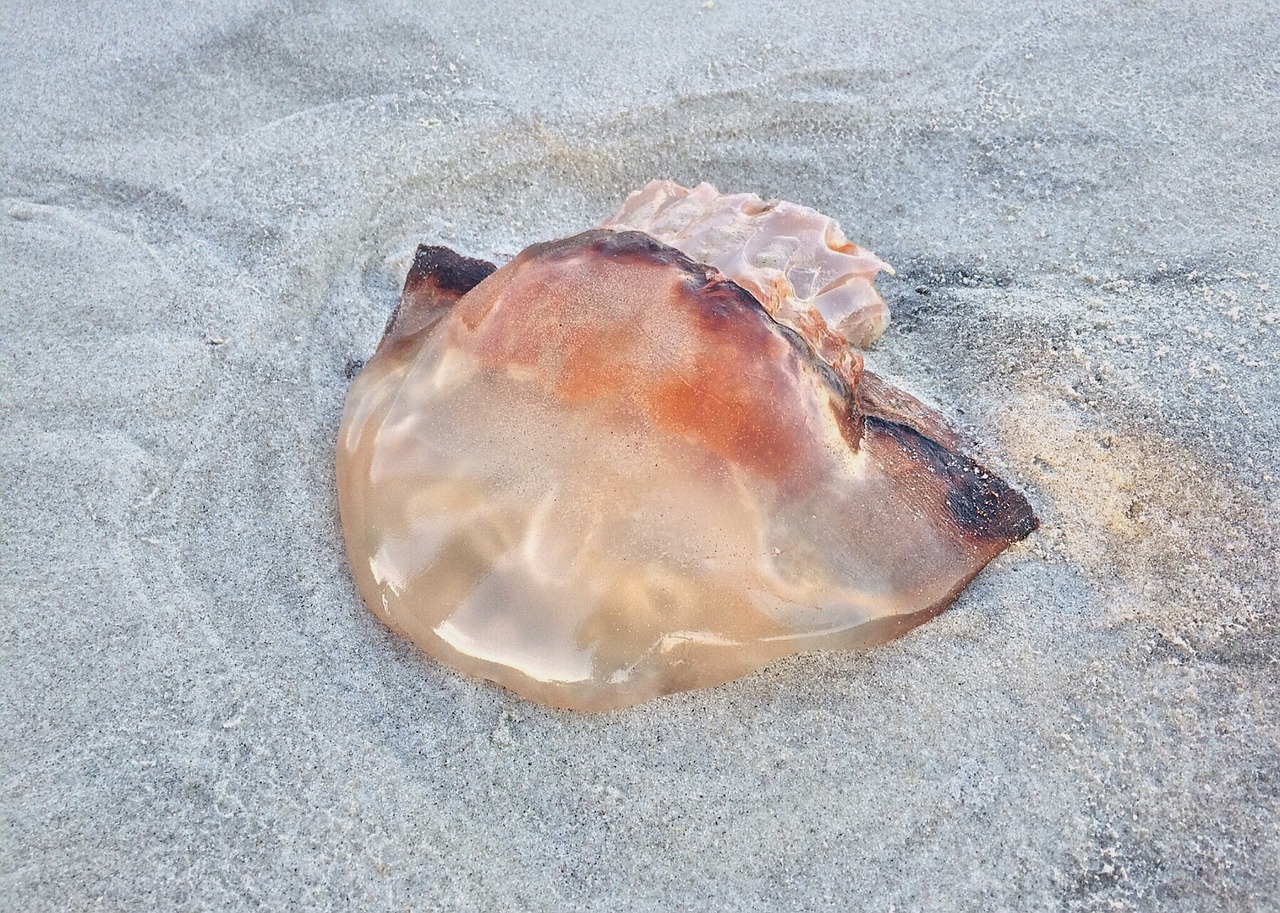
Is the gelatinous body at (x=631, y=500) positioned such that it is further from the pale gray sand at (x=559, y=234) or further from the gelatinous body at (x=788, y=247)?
the gelatinous body at (x=788, y=247)

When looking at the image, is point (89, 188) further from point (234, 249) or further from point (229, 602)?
point (229, 602)

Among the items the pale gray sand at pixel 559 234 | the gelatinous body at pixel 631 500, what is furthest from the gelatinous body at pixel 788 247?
the gelatinous body at pixel 631 500

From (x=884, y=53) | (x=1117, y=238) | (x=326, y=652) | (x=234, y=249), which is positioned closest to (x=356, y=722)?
(x=326, y=652)

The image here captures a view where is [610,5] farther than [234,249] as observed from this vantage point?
Yes

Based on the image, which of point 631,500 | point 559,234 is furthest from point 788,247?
point 631,500

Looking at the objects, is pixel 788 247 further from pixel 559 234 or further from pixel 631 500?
pixel 631 500

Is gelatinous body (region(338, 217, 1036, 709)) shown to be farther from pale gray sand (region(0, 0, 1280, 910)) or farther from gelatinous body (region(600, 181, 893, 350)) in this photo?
gelatinous body (region(600, 181, 893, 350))

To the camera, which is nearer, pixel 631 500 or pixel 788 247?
pixel 631 500
